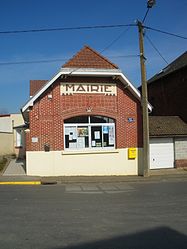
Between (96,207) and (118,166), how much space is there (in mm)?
10283

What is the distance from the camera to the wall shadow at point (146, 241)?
6949 mm

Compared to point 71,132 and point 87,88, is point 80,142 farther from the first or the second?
point 87,88

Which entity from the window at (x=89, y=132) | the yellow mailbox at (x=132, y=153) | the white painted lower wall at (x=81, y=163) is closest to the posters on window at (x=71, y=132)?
the window at (x=89, y=132)

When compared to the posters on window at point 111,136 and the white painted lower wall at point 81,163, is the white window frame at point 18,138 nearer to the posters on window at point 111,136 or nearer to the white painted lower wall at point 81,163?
the white painted lower wall at point 81,163

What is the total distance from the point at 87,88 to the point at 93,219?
12.5 metres

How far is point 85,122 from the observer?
21234 millimetres

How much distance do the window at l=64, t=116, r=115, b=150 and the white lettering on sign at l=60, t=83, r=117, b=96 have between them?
1400 mm

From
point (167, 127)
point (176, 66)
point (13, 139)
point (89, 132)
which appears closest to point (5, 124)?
point (13, 139)

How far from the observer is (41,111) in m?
20.7

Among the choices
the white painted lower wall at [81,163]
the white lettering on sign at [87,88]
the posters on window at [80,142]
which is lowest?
the white painted lower wall at [81,163]

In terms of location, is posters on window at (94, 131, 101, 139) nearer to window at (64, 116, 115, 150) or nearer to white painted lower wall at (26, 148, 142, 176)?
window at (64, 116, 115, 150)

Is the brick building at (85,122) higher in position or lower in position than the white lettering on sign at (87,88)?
lower

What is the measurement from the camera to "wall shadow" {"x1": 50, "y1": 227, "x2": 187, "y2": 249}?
695cm

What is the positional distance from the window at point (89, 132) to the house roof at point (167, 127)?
3.50m
